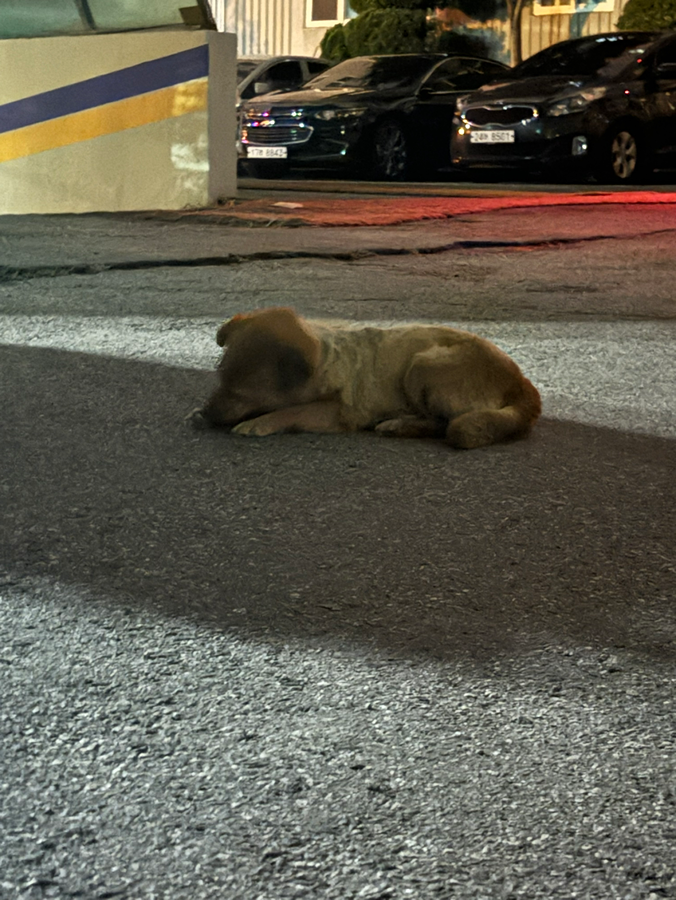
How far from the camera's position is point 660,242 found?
10070 mm

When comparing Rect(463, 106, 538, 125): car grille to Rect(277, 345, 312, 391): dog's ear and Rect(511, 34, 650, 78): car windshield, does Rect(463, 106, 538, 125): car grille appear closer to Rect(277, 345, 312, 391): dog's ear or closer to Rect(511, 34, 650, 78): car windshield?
Rect(511, 34, 650, 78): car windshield

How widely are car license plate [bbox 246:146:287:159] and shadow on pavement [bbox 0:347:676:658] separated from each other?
12.9 metres

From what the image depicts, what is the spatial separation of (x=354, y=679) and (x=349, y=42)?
27.3 meters

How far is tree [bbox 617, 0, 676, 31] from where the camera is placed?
2470cm

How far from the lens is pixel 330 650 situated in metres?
2.62

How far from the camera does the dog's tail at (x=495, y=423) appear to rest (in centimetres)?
414

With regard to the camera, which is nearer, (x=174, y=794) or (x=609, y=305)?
(x=174, y=794)

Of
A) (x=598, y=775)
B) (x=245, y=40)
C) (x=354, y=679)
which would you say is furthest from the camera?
(x=245, y=40)

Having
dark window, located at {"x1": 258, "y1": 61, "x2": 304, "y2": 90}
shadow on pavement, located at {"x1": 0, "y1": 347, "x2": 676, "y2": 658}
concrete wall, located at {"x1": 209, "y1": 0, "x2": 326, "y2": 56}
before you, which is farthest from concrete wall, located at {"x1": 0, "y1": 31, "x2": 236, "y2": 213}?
concrete wall, located at {"x1": 209, "y1": 0, "x2": 326, "y2": 56}

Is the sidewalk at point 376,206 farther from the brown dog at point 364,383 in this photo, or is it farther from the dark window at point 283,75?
the dark window at point 283,75

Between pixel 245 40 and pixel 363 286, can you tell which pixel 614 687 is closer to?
pixel 363 286

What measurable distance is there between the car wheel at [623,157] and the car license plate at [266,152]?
4.28 meters

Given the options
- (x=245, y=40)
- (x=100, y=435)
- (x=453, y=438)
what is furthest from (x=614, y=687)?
(x=245, y=40)

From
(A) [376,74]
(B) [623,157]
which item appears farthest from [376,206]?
(A) [376,74]
